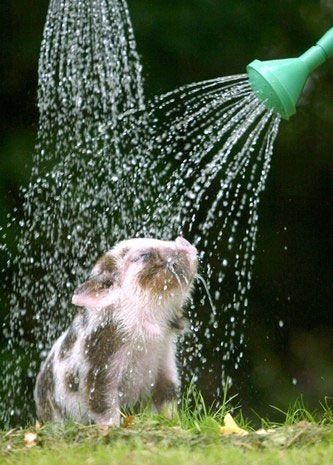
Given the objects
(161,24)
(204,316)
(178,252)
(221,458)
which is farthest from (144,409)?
(161,24)

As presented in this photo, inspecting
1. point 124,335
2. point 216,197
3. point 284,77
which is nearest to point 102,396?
point 124,335

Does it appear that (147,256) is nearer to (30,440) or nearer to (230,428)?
(230,428)

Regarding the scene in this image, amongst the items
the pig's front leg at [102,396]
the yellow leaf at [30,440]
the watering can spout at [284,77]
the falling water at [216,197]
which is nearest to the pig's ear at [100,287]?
the pig's front leg at [102,396]

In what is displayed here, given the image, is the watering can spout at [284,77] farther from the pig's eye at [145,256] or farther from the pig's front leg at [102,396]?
the pig's front leg at [102,396]

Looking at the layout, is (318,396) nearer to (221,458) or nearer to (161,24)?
(161,24)

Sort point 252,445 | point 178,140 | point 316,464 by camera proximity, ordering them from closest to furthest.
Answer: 1. point 316,464
2. point 252,445
3. point 178,140
